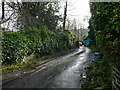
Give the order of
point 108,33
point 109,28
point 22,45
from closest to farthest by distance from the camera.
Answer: point 109,28 < point 108,33 < point 22,45

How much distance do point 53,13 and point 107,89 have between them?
57.2 feet

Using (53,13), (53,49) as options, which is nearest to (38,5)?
A: (53,13)

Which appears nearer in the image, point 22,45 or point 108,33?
point 108,33

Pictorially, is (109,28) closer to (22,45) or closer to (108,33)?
(108,33)

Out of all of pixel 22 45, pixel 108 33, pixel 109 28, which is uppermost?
pixel 109 28

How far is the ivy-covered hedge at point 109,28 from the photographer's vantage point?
4.16m

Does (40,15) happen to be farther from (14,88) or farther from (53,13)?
(14,88)

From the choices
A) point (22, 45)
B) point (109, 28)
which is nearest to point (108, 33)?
point (109, 28)

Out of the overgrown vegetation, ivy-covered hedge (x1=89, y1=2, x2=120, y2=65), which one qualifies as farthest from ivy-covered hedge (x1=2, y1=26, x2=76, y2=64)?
ivy-covered hedge (x1=89, y1=2, x2=120, y2=65)

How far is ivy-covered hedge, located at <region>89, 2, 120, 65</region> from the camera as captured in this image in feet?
13.6

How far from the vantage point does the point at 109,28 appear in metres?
4.43

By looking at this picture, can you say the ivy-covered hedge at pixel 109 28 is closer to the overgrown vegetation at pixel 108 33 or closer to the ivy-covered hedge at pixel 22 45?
the overgrown vegetation at pixel 108 33

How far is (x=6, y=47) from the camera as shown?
7.30m

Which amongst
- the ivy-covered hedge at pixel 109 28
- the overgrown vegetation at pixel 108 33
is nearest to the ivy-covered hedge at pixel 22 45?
the overgrown vegetation at pixel 108 33
